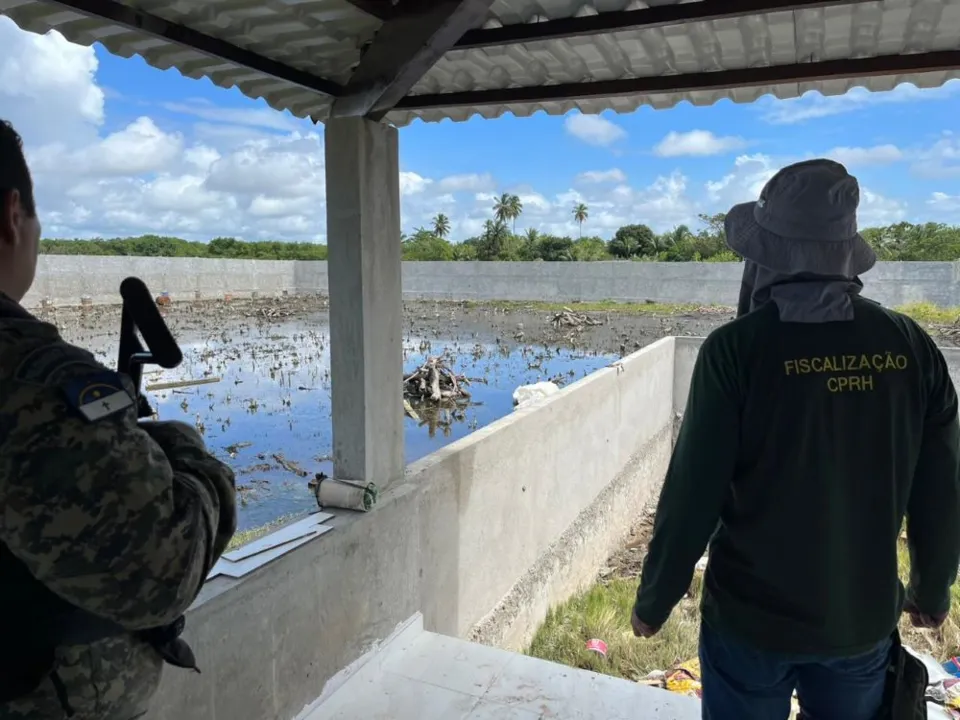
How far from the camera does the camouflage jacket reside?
75cm

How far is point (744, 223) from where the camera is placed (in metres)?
1.30

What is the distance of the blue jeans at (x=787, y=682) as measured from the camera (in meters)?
1.22

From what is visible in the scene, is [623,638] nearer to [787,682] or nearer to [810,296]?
[787,682]

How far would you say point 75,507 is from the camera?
76 centimetres

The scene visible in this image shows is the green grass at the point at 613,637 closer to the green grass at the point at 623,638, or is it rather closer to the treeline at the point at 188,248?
the green grass at the point at 623,638

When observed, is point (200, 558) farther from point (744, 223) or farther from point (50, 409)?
point (744, 223)

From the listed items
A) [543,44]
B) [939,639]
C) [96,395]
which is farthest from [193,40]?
[939,639]

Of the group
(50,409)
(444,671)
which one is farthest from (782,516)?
(444,671)

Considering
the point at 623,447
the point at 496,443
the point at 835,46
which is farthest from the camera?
the point at 623,447

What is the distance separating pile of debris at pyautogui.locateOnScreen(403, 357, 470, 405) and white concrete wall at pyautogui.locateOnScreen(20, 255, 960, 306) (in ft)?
30.8

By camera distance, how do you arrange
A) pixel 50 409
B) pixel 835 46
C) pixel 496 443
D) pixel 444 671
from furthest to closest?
pixel 496 443, pixel 444 671, pixel 835 46, pixel 50 409

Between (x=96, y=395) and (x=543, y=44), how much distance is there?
6.71 feet

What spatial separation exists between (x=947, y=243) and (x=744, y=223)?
25.2 m

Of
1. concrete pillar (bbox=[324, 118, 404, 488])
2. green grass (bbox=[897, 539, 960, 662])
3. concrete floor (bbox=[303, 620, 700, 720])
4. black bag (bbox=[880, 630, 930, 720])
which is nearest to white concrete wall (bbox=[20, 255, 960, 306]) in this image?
green grass (bbox=[897, 539, 960, 662])
